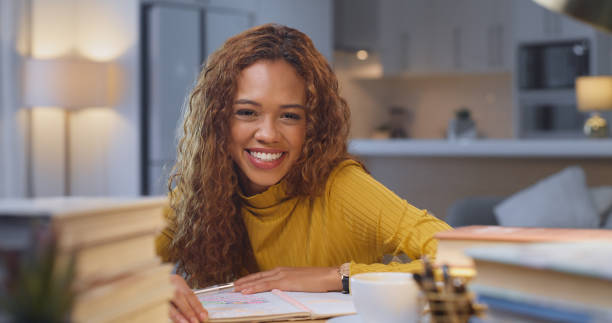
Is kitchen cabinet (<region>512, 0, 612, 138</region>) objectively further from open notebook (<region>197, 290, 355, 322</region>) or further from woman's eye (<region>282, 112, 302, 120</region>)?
open notebook (<region>197, 290, 355, 322</region>)

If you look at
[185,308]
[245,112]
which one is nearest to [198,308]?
[185,308]

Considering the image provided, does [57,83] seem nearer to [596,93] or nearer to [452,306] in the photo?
[596,93]

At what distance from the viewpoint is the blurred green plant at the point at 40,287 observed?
42cm

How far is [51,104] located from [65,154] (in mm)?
729

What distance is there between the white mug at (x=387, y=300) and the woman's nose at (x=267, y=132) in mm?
553

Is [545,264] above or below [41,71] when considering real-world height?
below

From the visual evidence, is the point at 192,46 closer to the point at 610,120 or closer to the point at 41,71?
the point at 41,71

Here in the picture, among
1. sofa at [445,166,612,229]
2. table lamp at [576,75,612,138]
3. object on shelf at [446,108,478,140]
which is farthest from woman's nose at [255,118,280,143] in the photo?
object on shelf at [446,108,478,140]

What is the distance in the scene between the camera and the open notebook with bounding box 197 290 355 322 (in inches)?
33.5

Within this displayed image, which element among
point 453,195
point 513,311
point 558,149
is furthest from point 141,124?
point 513,311

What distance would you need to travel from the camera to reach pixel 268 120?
1276mm

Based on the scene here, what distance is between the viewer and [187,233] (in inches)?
52.2

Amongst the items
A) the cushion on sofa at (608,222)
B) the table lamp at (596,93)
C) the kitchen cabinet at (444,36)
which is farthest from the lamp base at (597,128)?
the kitchen cabinet at (444,36)

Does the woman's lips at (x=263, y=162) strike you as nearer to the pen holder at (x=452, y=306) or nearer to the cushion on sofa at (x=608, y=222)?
the pen holder at (x=452, y=306)
